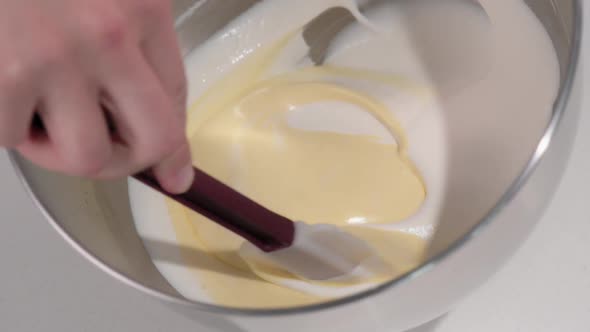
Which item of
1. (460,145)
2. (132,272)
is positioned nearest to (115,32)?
(132,272)

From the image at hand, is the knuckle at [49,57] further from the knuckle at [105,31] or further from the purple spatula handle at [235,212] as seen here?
the purple spatula handle at [235,212]

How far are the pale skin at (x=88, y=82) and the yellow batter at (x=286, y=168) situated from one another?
0.87 feet

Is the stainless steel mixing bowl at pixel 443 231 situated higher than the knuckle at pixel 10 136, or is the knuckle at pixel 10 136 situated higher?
the knuckle at pixel 10 136

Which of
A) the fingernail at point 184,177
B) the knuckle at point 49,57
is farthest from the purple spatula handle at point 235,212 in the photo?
the knuckle at point 49,57

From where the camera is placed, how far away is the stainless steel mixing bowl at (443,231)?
38 centimetres

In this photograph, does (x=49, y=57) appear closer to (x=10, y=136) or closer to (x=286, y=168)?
(x=10, y=136)

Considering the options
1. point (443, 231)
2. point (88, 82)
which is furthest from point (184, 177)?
point (443, 231)

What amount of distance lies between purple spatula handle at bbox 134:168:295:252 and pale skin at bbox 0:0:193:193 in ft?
0.30

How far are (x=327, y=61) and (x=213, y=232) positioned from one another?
219 millimetres

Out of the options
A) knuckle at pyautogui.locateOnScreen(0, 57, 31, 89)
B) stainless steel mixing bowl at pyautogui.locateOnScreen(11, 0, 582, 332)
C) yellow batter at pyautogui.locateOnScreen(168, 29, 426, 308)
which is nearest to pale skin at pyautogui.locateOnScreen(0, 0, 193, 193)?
knuckle at pyautogui.locateOnScreen(0, 57, 31, 89)

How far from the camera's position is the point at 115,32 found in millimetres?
281

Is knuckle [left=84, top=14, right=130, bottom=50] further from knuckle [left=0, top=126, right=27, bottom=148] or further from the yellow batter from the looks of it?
the yellow batter

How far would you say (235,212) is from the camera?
1.58ft

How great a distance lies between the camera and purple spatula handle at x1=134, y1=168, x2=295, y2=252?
1.49 feet
